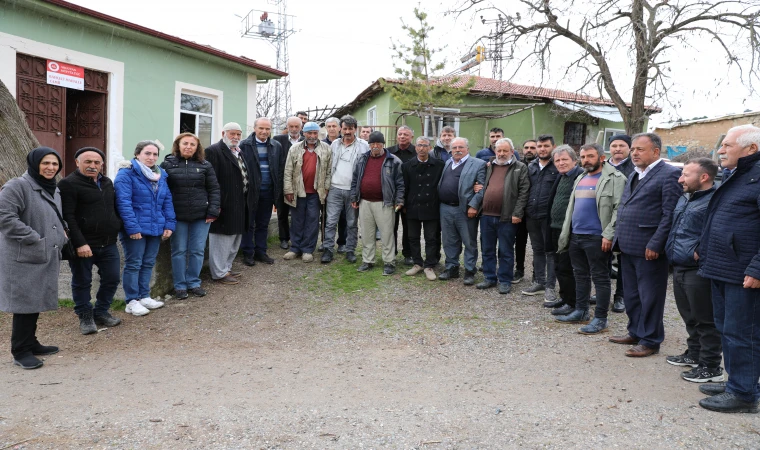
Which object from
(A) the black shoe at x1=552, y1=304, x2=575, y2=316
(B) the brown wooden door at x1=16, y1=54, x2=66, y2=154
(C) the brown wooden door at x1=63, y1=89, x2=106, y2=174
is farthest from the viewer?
(C) the brown wooden door at x1=63, y1=89, x2=106, y2=174

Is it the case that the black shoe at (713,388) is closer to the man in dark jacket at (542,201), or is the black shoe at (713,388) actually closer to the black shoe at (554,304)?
the black shoe at (554,304)

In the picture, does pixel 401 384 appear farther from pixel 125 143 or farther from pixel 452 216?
pixel 125 143

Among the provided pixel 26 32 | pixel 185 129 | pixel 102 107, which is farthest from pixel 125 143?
pixel 26 32

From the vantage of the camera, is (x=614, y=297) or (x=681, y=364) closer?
(x=681, y=364)

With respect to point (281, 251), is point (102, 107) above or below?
above

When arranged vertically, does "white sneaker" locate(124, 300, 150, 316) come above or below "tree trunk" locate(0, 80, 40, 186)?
below

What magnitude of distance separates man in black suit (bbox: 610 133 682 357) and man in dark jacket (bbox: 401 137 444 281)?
9.07 feet

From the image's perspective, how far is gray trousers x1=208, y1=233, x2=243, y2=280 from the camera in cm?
686

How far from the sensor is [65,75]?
9633mm

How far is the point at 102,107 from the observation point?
1045 cm

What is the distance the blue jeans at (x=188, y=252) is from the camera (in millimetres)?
6250

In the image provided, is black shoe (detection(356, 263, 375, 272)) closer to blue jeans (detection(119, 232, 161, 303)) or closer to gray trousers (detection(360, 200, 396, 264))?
gray trousers (detection(360, 200, 396, 264))

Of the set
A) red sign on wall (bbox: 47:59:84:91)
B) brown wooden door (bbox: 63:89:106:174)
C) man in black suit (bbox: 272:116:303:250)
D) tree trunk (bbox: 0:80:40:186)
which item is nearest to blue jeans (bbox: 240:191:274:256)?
man in black suit (bbox: 272:116:303:250)

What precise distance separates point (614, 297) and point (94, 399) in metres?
5.49
